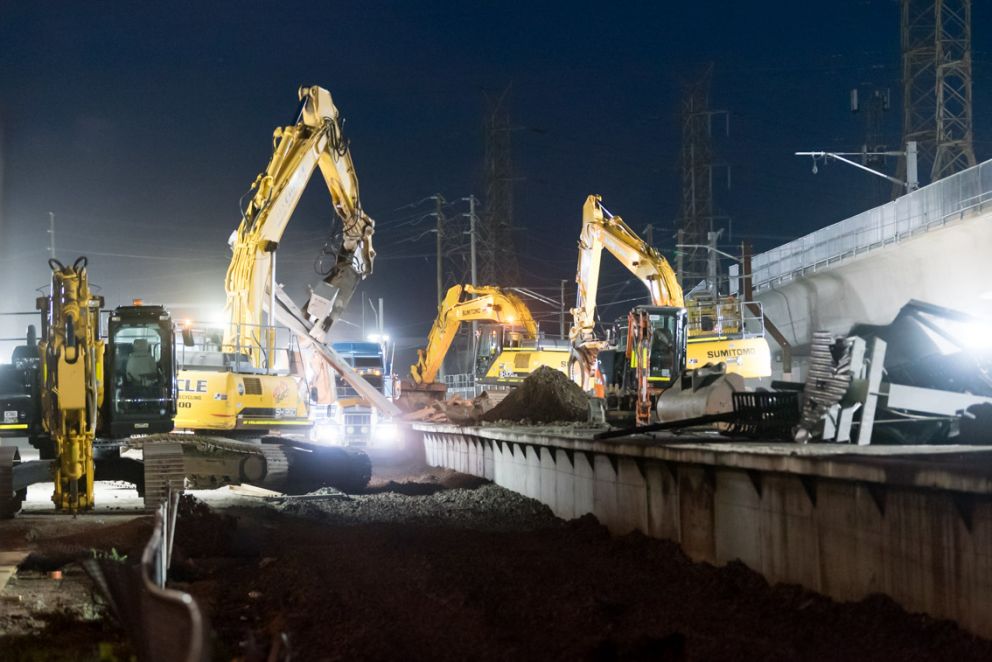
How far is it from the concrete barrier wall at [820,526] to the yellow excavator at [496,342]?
806 inches

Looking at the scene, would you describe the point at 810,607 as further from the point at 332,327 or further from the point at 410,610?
the point at 332,327

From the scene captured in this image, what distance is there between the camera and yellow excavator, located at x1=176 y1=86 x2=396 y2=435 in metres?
19.1

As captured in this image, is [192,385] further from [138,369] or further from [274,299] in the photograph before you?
[274,299]

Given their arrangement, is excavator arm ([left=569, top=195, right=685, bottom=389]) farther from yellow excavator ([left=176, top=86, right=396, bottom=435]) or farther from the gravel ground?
the gravel ground

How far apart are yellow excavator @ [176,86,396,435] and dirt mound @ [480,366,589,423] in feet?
13.0

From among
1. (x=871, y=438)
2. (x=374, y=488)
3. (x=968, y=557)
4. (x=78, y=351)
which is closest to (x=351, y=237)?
(x=374, y=488)

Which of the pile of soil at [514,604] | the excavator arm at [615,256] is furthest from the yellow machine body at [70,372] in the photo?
the excavator arm at [615,256]

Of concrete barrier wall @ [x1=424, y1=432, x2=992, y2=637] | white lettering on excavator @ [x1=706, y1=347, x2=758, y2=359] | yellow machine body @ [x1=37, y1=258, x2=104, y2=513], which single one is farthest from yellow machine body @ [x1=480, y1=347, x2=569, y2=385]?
yellow machine body @ [x1=37, y1=258, x2=104, y2=513]

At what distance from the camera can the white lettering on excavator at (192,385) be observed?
19.0 metres

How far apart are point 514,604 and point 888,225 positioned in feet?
127

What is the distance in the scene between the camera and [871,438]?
474 inches

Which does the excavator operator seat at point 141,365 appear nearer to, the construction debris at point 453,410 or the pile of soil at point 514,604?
the pile of soil at point 514,604

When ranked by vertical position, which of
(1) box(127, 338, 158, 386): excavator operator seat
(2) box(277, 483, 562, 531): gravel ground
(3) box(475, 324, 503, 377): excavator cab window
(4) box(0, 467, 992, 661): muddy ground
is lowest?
(2) box(277, 483, 562, 531): gravel ground

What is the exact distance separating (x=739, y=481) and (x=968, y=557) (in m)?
3.68
